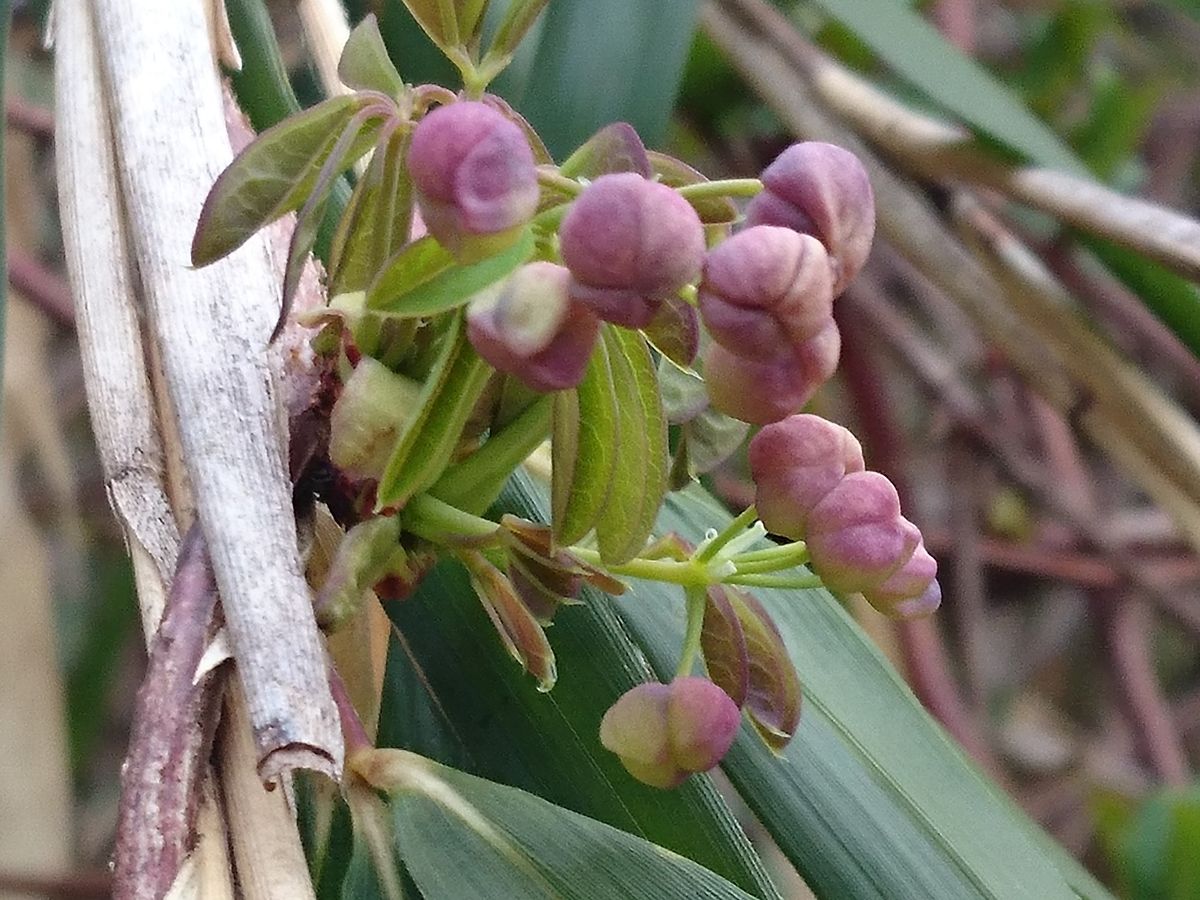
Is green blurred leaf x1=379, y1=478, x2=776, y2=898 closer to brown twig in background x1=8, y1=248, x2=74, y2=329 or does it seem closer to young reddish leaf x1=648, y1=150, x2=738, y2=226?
young reddish leaf x1=648, y1=150, x2=738, y2=226

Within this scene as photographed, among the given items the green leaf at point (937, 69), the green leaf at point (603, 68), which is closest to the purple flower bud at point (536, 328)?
the green leaf at point (603, 68)

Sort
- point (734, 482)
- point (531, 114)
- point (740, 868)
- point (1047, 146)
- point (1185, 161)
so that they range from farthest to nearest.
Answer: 1. point (1185, 161)
2. point (734, 482)
3. point (1047, 146)
4. point (531, 114)
5. point (740, 868)

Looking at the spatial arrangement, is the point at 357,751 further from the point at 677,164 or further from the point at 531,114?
the point at 531,114

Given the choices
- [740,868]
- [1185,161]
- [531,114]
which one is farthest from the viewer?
[1185,161]

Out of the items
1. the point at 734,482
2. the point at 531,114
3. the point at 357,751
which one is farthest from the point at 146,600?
the point at 734,482

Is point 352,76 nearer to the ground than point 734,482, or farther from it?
farther from it

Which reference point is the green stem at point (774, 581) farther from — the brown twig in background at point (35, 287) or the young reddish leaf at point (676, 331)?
the brown twig in background at point (35, 287)
